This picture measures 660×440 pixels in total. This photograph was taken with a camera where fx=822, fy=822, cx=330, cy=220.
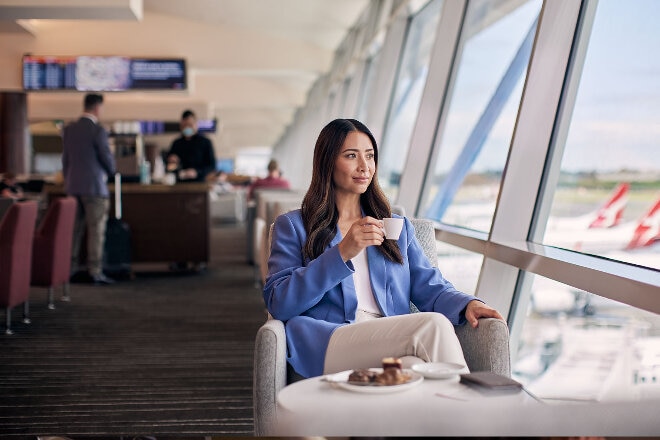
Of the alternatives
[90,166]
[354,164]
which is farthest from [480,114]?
[90,166]

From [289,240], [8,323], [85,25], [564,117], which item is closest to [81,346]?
[8,323]

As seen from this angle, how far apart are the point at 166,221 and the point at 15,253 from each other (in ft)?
11.1

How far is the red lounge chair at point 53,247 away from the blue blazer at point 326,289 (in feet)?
13.8

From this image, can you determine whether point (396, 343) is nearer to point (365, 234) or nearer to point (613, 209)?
point (365, 234)

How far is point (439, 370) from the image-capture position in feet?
A: 6.19

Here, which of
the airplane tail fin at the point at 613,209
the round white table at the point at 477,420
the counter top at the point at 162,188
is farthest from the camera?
the counter top at the point at 162,188

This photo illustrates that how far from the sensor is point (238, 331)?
572 cm

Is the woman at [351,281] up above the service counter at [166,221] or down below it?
above

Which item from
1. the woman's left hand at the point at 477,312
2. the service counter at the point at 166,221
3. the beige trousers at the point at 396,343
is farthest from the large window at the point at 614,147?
the service counter at the point at 166,221

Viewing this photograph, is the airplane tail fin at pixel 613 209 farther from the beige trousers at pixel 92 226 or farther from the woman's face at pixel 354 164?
the beige trousers at pixel 92 226

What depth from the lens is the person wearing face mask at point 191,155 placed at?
29.4ft

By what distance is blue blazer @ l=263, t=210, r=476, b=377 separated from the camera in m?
2.43

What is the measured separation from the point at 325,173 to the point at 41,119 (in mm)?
16360

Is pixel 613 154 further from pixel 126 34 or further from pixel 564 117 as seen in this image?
pixel 126 34
